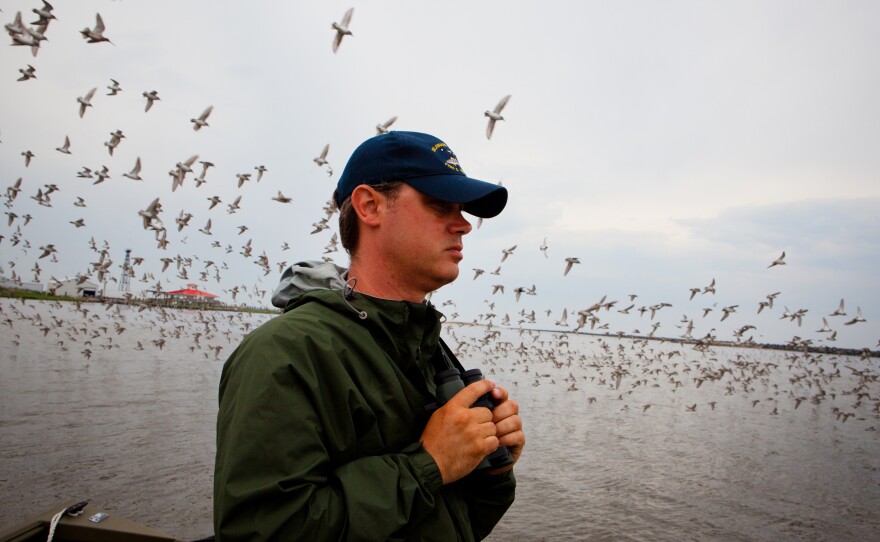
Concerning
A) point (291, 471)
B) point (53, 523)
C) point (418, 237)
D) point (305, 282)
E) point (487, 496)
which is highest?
point (418, 237)

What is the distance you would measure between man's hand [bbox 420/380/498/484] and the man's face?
23.2 inches

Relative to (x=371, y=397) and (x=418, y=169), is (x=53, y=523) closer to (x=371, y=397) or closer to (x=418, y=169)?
(x=371, y=397)

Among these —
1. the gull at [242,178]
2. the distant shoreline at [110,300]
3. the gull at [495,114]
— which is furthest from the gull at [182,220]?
the distant shoreline at [110,300]

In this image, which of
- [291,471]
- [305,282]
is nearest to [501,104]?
[305,282]

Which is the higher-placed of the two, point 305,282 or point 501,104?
point 501,104

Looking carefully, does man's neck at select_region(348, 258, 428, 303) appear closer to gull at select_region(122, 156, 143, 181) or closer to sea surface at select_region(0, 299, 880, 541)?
sea surface at select_region(0, 299, 880, 541)

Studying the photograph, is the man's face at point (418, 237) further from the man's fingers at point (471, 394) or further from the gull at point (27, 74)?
the gull at point (27, 74)

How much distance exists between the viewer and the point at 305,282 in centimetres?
239

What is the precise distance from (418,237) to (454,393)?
2.18 feet

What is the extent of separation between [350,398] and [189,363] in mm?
27129

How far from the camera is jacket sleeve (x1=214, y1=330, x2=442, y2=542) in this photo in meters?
1.43

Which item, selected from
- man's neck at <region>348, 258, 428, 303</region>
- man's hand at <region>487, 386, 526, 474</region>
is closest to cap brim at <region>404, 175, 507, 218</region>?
man's neck at <region>348, 258, 428, 303</region>

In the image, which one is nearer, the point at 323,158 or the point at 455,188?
the point at 455,188

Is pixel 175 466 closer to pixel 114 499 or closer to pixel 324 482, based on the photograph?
pixel 114 499
